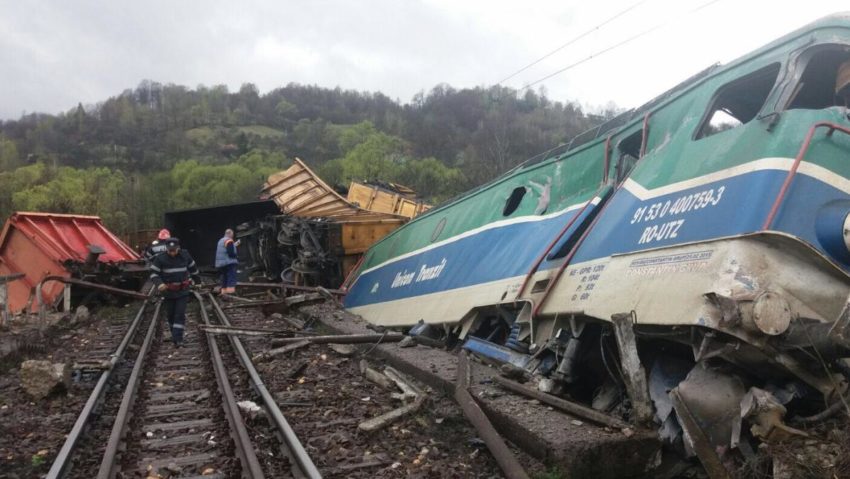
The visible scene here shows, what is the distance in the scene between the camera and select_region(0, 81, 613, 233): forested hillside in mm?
45969

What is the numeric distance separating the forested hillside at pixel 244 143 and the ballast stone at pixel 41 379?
660 inches

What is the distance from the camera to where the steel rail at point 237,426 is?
4163mm

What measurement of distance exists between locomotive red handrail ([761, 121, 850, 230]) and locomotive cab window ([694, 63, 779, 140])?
1013 mm

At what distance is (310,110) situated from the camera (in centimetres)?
13000

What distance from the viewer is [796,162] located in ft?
12.9

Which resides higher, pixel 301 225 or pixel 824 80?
pixel 824 80

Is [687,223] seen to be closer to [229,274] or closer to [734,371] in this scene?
[734,371]

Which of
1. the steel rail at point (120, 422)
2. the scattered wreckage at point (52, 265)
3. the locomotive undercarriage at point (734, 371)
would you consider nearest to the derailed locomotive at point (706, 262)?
the locomotive undercarriage at point (734, 371)

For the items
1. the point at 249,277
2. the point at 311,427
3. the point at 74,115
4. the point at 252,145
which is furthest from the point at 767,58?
the point at 74,115

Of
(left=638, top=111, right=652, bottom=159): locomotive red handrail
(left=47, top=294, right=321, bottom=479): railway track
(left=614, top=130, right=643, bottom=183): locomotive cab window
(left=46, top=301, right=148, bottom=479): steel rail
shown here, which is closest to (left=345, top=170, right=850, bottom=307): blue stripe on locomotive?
(left=638, top=111, right=652, bottom=159): locomotive red handrail

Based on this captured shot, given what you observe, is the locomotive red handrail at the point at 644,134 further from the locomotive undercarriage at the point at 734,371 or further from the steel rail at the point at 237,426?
the steel rail at the point at 237,426

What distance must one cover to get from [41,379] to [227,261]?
8672 millimetres

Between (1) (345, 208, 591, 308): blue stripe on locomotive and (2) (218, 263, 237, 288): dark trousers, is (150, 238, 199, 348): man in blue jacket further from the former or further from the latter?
(2) (218, 263, 237, 288): dark trousers

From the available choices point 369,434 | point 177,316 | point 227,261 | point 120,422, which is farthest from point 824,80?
point 227,261
